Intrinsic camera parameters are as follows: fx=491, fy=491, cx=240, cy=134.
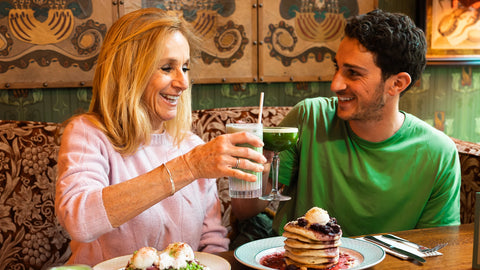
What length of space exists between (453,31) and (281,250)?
310cm

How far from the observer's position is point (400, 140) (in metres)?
2.16

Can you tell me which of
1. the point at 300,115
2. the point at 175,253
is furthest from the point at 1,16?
the point at 175,253

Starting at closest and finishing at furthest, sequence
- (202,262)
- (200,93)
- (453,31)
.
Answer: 1. (202,262)
2. (200,93)
3. (453,31)

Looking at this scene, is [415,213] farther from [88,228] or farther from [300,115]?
[88,228]

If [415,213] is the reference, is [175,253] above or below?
above

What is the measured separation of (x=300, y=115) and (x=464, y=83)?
2.41 metres

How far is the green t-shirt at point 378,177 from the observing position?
2.09 metres

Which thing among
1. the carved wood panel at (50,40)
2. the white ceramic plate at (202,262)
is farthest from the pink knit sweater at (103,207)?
the carved wood panel at (50,40)

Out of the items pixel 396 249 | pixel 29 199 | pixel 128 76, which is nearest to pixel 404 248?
pixel 396 249

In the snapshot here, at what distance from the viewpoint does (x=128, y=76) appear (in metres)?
1.82

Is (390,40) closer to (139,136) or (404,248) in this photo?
(404,248)

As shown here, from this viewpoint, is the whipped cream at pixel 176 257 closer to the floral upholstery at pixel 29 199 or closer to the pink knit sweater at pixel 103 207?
the pink knit sweater at pixel 103 207

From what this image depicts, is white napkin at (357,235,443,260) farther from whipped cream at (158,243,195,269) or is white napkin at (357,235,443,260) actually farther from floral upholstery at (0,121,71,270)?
floral upholstery at (0,121,71,270)

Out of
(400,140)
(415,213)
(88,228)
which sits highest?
(400,140)
